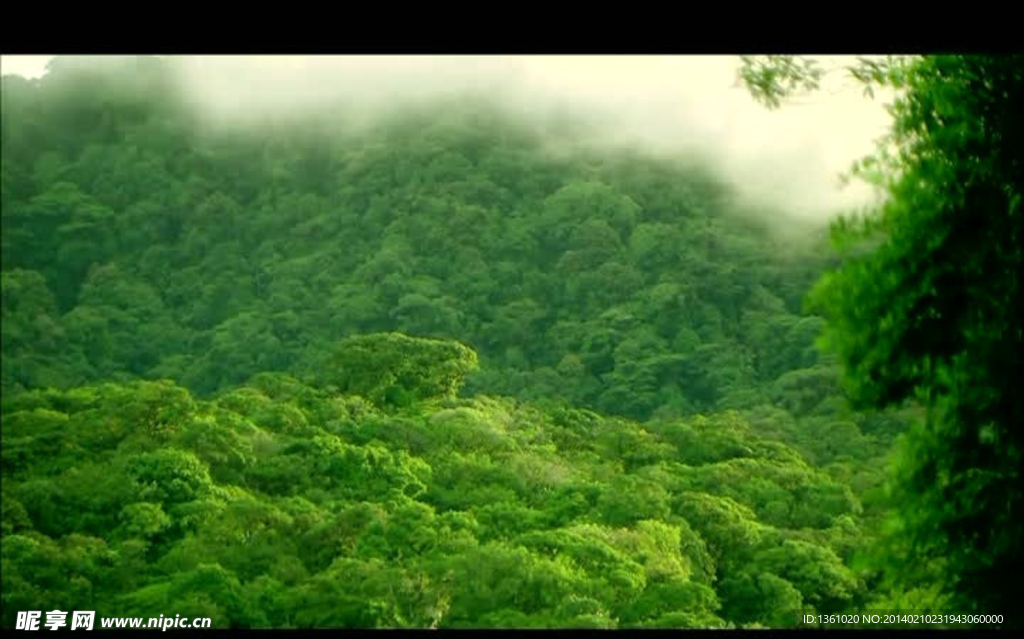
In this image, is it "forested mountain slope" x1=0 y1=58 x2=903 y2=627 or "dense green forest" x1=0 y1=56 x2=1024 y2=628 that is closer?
"dense green forest" x1=0 y1=56 x2=1024 y2=628

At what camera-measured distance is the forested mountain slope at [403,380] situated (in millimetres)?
15289

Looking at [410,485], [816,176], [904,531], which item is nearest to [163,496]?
[410,485]

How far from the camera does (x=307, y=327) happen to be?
24875 mm

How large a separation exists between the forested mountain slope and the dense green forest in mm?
57

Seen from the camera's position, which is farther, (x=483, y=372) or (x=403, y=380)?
(x=483, y=372)

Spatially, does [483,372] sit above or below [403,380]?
below

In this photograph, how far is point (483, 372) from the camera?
75.2ft

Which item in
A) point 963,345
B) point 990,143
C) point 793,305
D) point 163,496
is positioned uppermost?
point 990,143

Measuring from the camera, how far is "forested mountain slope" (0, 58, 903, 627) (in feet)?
50.2

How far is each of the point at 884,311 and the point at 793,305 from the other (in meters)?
20.5

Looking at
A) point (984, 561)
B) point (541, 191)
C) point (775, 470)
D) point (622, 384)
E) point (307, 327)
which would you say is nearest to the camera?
point (984, 561)

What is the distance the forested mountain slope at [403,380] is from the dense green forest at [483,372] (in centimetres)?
6

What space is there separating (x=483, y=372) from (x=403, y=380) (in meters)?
2.67

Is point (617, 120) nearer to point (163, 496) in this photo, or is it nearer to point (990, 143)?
point (163, 496)
